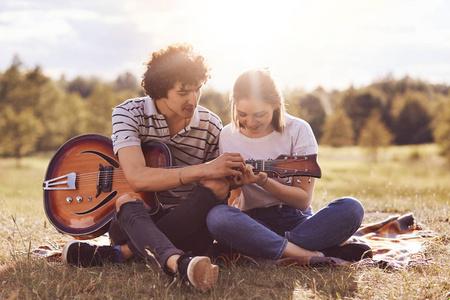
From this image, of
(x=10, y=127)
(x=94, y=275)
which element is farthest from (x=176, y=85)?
(x=10, y=127)

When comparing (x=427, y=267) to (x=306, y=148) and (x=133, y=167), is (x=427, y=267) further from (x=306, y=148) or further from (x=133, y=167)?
(x=133, y=167)

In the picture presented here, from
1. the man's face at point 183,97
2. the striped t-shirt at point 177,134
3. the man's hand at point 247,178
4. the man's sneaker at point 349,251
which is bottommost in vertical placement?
the man's sneaker at point 349,251

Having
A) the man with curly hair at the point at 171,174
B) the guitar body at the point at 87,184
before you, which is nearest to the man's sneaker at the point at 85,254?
the man with curly hair at the point at 171,174

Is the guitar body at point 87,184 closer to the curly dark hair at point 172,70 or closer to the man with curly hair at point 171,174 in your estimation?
the man with curly hair at point 171,174

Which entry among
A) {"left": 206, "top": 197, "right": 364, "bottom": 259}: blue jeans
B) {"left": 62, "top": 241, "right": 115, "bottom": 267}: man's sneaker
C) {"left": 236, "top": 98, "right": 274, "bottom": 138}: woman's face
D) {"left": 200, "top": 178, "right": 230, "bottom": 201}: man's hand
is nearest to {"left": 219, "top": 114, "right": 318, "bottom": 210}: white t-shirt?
{"left": 236, "top": 98, "right": 274, "bottom": 138}: woman's face

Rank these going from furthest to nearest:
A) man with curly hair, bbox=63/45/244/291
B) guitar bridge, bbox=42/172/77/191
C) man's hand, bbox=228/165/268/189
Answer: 1. guitar bridge, bbox=42/172/77/191
2. man's hand, bbox=228/165/268/189
3. man with curly hair, bbox=63/45/244/291

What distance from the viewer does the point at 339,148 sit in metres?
41.6

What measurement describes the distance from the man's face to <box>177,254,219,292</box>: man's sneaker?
1348 millimetres

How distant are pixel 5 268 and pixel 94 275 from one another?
721mm

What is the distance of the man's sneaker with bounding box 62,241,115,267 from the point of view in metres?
4.04

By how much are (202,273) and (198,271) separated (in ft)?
0.12

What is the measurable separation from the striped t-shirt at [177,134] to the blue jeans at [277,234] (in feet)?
2.66

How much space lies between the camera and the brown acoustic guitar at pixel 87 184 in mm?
4508

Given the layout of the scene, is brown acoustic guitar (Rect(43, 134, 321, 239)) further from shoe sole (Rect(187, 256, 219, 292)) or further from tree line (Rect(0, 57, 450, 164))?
tree line (Rect(0, 57, 450, 164))
